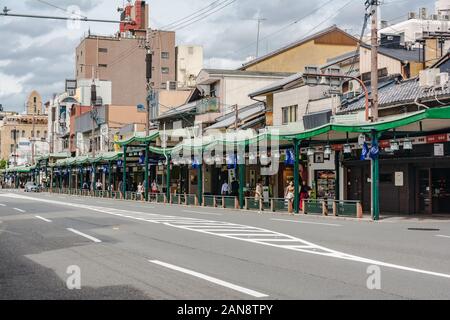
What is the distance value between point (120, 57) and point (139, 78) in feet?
17.4

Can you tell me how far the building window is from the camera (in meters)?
40.0

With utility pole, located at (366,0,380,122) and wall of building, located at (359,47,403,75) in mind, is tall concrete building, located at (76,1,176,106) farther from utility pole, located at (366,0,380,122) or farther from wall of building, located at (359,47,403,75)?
utility pole, located at (366,0,380,122)

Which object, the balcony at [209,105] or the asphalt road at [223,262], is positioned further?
the balcony at [209,105]

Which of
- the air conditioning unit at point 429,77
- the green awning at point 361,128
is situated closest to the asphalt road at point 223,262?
the green awning at point 361,128

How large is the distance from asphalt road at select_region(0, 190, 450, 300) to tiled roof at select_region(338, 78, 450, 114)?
31.1 ft

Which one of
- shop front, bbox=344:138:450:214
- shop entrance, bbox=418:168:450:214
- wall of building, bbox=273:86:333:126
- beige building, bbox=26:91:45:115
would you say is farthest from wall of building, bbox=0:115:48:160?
shop entrance, bbox=418:168:450:214

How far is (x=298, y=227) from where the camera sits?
69.2ft

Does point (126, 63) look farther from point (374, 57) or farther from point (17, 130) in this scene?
point (374, 57)

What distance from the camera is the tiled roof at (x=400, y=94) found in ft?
91.6

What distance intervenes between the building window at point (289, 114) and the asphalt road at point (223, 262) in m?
19.9

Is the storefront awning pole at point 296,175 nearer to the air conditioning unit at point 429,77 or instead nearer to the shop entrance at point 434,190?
the shop entrance at point 434,190

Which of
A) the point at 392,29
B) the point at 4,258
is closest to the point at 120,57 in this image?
the point at 392,29

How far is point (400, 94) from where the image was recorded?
31016 millimetres
